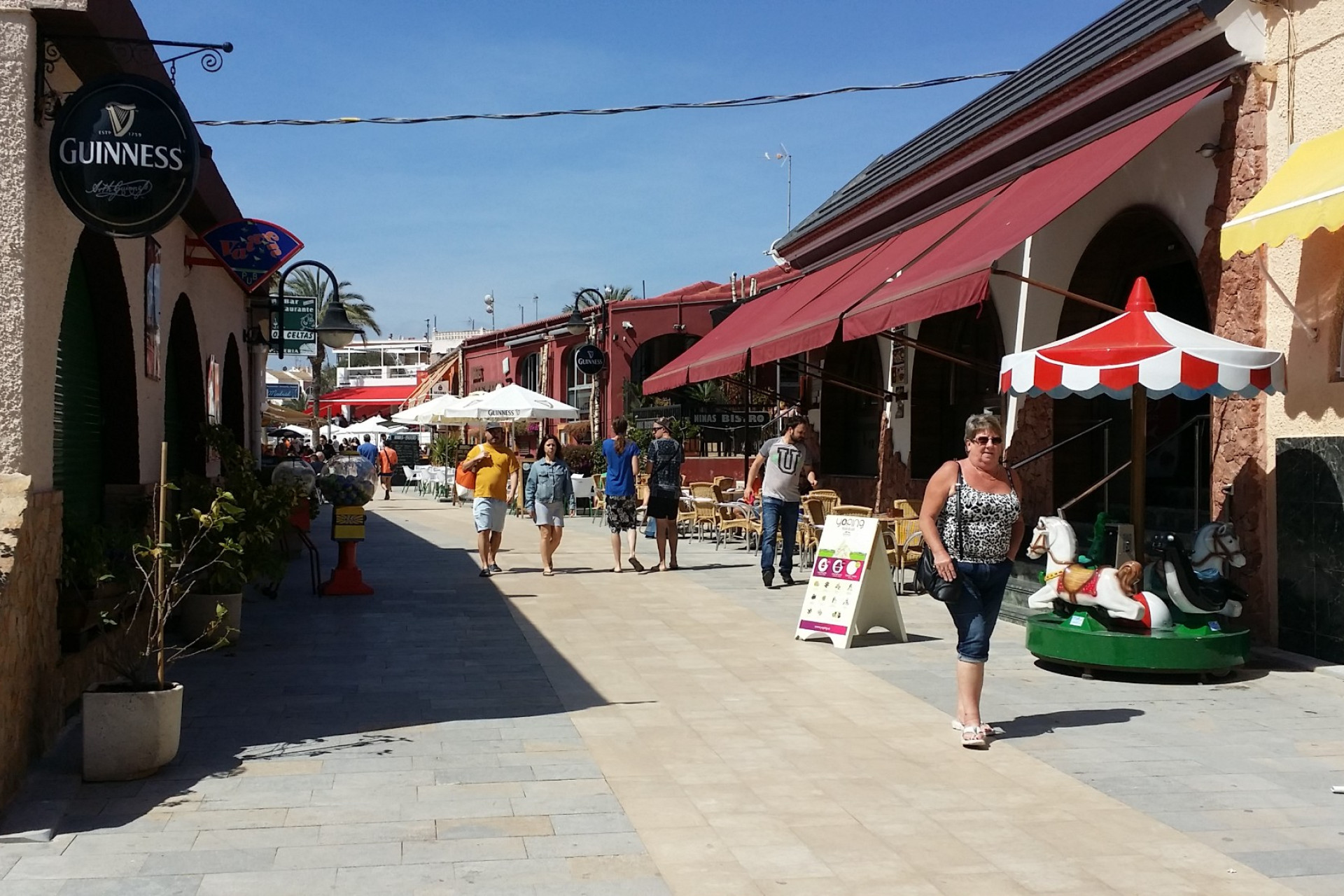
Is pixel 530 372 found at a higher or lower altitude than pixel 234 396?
higher

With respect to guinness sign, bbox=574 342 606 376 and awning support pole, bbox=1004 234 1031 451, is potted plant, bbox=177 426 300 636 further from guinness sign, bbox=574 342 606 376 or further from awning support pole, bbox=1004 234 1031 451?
guinness sign, bbox=574 342 606 376

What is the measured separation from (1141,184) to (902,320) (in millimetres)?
2365

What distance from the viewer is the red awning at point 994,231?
368 inches

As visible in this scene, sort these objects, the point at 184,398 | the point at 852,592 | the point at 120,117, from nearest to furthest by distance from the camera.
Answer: the point at 120,117 → the point at 852,592 → the point at 184,398

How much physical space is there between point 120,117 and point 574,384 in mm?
30935

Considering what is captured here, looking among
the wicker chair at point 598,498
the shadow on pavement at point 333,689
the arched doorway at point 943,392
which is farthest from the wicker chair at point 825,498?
the wicker chair at point 598,498

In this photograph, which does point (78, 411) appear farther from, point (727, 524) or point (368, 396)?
point (368, 396)

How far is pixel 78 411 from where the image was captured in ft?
26.5

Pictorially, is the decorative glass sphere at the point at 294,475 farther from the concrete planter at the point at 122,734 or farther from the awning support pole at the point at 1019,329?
the awning support pole at the point at 1019,329

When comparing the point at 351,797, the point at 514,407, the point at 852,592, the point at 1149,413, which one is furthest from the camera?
the point at 514,407

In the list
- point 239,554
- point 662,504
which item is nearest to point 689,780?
point 239,554

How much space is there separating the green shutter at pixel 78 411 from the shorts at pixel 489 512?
17.7 ft

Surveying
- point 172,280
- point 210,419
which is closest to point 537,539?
point 210,419

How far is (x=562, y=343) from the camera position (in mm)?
37000
